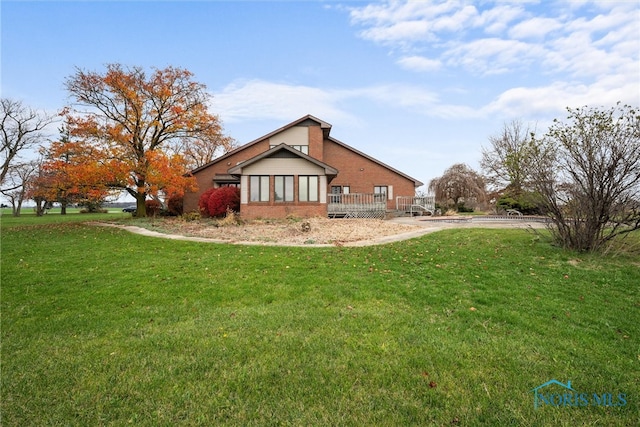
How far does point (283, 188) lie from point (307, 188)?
157 cm

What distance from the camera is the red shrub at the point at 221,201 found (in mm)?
19781

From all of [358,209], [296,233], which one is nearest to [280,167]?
[358,209]

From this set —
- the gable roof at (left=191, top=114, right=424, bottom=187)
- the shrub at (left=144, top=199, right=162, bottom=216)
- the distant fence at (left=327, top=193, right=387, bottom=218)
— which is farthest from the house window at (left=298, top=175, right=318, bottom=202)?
the shrub at (left=144, top=199, right=162, bottom=216)

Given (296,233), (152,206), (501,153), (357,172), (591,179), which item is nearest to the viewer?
(591,179)

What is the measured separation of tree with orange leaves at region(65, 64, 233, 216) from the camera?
63.8 ft

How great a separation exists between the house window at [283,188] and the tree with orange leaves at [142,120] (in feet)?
21.4

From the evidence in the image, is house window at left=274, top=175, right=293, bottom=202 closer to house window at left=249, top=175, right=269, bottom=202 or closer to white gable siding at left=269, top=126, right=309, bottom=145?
house window at left=249, top=175, right=269, bottom=202

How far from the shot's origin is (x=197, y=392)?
2592 mm

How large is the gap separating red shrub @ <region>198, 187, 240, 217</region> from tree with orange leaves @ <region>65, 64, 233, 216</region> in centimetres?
210

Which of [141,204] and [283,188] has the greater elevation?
[283,188]

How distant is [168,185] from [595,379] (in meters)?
21.4

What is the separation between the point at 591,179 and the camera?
7.59 metres

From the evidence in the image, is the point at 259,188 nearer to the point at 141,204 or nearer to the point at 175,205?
the point at 141,204

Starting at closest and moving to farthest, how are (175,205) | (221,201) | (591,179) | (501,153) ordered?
(591,179) → (221,201) → (175,205) → (501,153)
